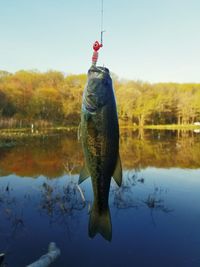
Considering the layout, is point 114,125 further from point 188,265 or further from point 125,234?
point 125,234

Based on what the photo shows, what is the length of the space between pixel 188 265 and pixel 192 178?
9502 millimetres

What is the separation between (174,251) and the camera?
913 centimetres

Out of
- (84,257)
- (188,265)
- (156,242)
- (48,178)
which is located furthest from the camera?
(48,178)

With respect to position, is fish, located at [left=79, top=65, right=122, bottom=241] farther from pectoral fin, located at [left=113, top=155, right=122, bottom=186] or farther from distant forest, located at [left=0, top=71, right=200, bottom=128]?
distant forest, located at [left=0, top=71, right=200, bottom=128]

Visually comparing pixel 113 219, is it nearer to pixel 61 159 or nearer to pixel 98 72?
pixel 98 72

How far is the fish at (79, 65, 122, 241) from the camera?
6.33 feet

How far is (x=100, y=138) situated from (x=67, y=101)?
3742 cm

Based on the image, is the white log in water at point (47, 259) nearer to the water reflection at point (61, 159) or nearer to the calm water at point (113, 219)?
the calm water at point (113, 219)

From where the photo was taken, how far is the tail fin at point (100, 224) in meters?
2.16

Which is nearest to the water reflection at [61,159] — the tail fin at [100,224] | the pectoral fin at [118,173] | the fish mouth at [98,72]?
the tail fin at [100,224]

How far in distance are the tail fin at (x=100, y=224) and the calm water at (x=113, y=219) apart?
6.90 meters

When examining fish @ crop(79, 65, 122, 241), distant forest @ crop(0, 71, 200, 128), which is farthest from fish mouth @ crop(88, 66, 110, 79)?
distant forest @ crop(0, 71, 200, 128)

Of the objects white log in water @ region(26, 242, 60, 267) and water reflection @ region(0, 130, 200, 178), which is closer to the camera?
white log in water @ region(26, 242, 60, 267)

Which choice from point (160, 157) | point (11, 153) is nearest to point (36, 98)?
point (11, 153)
